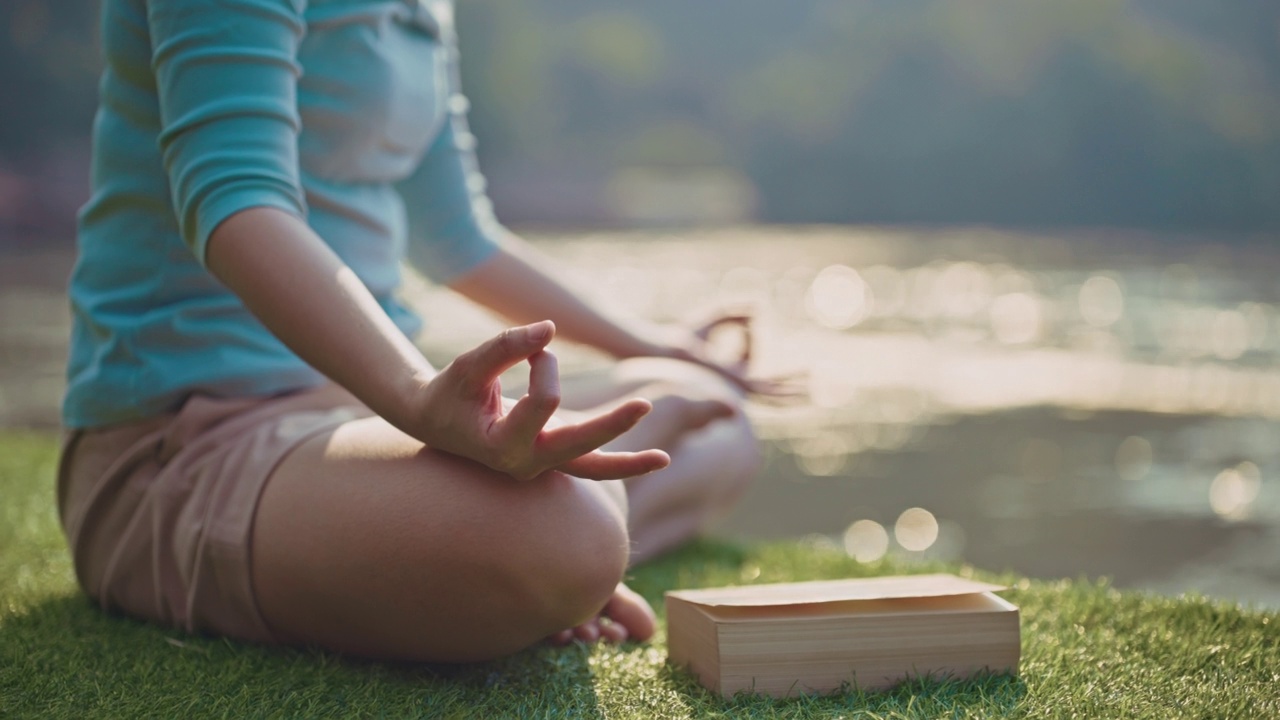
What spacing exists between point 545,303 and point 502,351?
0.77 m

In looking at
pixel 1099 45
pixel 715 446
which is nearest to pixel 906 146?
pixel 1099 45

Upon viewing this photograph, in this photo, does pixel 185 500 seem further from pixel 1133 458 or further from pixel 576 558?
pixel 1133 458

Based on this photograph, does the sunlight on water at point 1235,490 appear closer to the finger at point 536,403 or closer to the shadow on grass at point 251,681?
the shadow on grass at point 251,681

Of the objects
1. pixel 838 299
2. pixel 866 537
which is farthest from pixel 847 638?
pixel 838 299

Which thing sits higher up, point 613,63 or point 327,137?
point 613,63

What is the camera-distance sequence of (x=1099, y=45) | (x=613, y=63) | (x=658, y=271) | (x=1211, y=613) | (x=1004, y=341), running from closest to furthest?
(x=1211, y=613), (x=1004, y=341), (x=658, y=271), (x=1099, y=45), (x=613, y=63)

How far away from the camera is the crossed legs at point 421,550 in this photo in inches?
31.1

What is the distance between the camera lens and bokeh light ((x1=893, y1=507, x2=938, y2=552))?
206cm

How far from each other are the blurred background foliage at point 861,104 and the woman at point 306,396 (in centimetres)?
1961

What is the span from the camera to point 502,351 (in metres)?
0.67

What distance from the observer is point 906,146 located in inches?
1088

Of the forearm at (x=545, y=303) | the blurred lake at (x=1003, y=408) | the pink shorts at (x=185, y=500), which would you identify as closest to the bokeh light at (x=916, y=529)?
the blurred lake at (x=1003, y=408)

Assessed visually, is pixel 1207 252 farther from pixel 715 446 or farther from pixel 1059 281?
pixel 715 446

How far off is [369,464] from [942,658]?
1.50 ft
